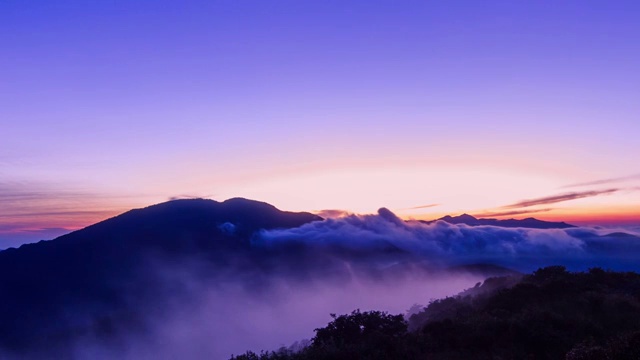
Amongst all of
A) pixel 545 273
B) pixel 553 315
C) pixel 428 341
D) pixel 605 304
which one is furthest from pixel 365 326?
pixel 545 273

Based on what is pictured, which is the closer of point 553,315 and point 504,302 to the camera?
point 553,315

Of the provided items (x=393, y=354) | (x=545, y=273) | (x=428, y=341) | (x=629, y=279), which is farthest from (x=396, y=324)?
(x=629, y=279)

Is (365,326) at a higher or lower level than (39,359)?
higher

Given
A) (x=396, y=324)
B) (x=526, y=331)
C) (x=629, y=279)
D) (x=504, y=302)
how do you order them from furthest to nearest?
(x=629, y=279) < (x=504, y=302) < (x=396, y=324) < (x=526, y=331)

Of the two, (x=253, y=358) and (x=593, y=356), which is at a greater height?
(x=593, y=356)

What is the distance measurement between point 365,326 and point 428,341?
3529mm

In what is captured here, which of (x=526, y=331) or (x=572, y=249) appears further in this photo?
(x=572, y=249)

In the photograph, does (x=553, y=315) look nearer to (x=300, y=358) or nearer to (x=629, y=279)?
(x=300, y=358)

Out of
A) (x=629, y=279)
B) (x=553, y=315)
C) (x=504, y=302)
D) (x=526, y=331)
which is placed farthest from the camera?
(x=629, y=279)

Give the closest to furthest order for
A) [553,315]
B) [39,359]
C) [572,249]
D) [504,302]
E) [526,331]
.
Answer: [526,331], [553,315], [504,302], [572,249], [39,359]

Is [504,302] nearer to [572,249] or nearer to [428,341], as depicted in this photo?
[428,341]

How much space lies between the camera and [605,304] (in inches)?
872

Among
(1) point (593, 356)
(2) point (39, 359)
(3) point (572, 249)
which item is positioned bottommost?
(2) point (39, 359)

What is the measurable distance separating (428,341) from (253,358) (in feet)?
20.2
